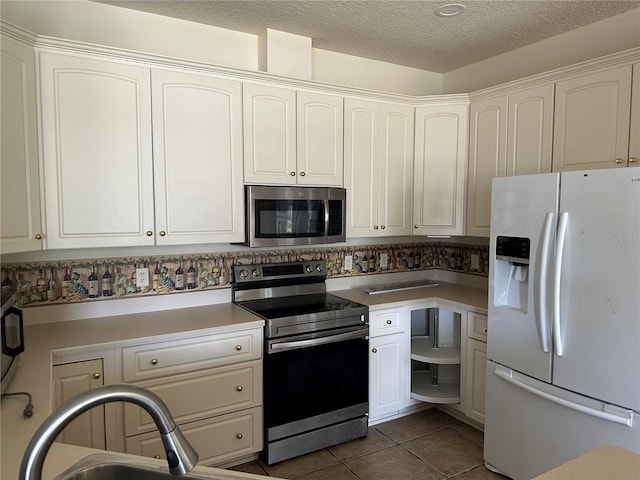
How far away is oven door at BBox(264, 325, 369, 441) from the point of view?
2512mm

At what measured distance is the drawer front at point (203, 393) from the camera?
2.22 meters

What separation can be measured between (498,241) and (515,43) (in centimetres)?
160

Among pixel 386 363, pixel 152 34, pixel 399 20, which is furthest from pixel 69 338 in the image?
pixel 399 20

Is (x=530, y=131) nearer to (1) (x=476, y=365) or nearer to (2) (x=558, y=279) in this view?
(2) (x=558, y=279)

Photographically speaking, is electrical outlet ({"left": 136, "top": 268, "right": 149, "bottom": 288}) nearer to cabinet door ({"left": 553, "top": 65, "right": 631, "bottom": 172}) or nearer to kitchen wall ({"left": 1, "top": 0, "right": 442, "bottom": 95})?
kitchen wall ({"left": 1, "top": 0, "right": 442, "bottom": 95})

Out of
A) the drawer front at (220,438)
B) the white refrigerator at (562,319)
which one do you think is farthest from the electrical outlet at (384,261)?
the drawer front at (220,438)

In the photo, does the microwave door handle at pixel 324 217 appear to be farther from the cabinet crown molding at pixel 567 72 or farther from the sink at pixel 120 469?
the sink at pixel 120 469

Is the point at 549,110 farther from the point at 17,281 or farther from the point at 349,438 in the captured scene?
the point at 17,281

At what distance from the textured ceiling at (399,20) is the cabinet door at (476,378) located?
200cm

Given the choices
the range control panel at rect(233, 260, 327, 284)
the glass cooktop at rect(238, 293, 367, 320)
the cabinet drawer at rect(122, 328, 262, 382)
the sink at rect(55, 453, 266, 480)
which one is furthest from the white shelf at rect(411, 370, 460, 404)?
the sink at rect(55, 453, 266, 480)

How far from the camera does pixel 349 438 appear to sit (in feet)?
9.13

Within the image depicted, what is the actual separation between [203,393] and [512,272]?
5.88 ft

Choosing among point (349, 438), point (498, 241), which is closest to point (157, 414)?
point (498, 241)

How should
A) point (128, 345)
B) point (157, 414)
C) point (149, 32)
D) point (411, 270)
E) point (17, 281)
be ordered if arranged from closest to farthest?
point (157, 414)
point (128, 345)
point (17, 281)
point (149, 32)
point (411, 270)
